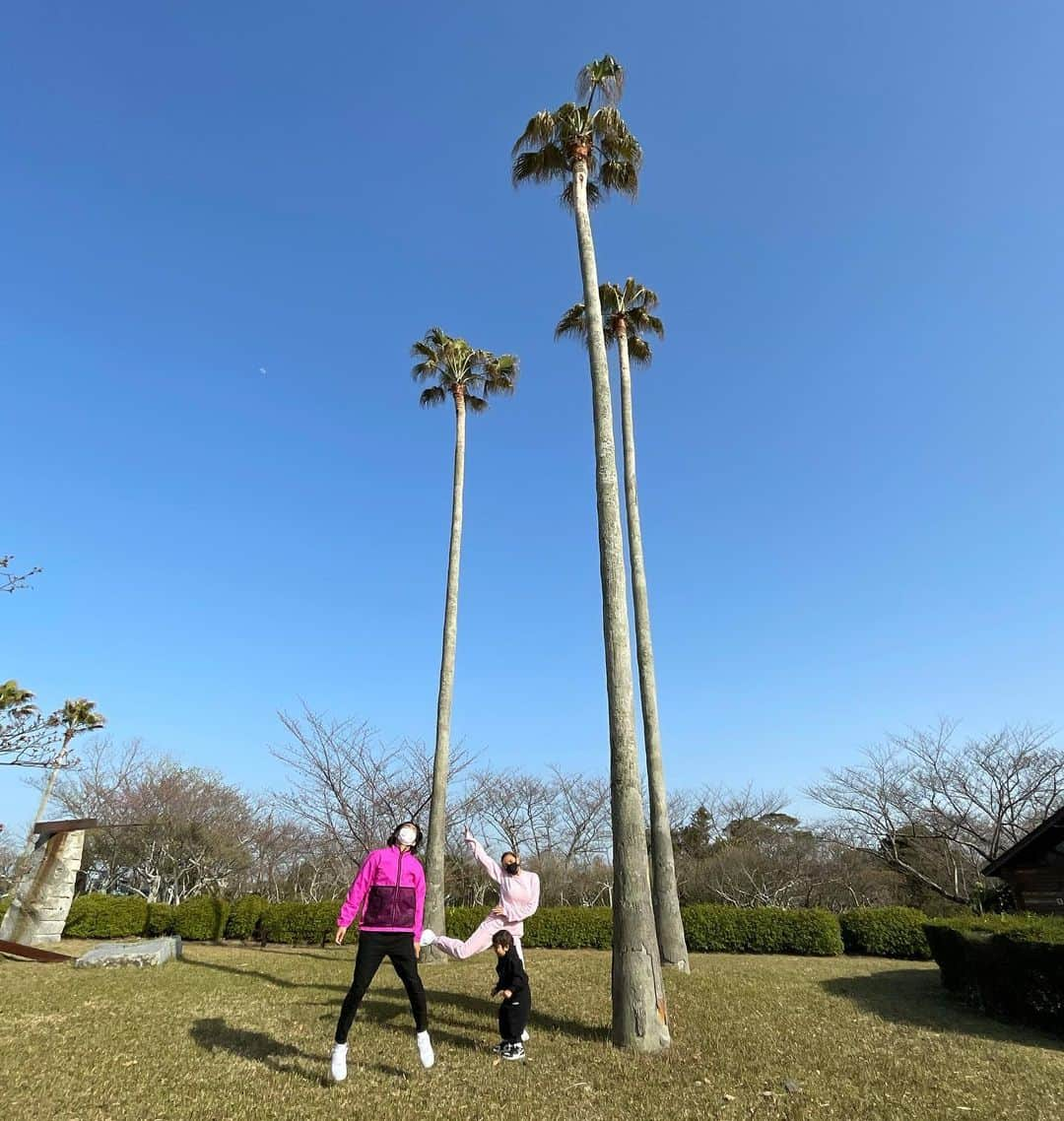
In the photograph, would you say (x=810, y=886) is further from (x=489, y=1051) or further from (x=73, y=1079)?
(x=73, y=1079)

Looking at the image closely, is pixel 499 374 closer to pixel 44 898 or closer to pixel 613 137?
pixel 613 137

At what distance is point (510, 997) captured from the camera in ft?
20.5

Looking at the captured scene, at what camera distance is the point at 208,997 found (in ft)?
29.8

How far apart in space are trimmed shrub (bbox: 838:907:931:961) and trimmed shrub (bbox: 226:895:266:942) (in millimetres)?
17859

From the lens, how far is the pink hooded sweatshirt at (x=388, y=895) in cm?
552

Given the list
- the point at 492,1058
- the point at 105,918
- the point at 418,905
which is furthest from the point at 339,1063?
the point at 105,918

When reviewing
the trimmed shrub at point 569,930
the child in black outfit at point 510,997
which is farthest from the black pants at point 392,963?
the trimmed shrub at point 569,930

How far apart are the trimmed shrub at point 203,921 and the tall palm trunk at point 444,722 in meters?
9.91

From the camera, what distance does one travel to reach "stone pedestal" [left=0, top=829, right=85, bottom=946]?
567 inches

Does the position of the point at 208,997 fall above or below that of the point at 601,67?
below

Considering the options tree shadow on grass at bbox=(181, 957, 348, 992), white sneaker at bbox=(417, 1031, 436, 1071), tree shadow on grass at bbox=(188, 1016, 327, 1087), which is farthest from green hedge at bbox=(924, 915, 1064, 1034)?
tree shadow on grass at bbox=(181, 957, 348, 992)

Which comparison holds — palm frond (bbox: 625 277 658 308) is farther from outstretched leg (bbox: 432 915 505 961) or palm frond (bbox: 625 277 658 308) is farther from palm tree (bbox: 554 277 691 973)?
outstretched leg (bbox: 432 915 505 961)

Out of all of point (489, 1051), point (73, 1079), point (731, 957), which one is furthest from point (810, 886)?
point (73, 1079)

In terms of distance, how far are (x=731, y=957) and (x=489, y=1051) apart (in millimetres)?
13611
